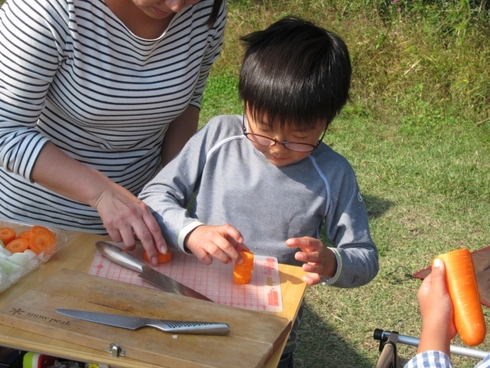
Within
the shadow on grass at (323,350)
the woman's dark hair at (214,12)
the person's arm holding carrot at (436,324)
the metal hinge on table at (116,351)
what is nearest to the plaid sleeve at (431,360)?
the person's arm holding carrot at (436,324)

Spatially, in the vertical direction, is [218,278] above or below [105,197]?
below

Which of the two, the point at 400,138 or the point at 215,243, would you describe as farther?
the point at 400,138

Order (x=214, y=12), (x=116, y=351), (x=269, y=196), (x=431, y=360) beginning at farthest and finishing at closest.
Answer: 1. (x=214, y=12)
2. (x=269, y=196)
3. (x=431, y=360)
4. (x=116, y=351)

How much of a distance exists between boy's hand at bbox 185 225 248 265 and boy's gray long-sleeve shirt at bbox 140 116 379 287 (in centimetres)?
17

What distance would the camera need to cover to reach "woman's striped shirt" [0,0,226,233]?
6.02 ft

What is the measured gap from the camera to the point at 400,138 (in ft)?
17.7

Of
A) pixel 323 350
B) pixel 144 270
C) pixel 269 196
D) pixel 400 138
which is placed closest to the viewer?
pixel 144 270

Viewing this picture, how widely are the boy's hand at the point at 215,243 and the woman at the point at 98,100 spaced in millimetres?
94

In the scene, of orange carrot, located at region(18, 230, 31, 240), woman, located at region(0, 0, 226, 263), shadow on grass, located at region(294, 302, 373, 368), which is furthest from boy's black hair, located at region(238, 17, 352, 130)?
shadow on grass, located at region(294, 302, 373, 368)

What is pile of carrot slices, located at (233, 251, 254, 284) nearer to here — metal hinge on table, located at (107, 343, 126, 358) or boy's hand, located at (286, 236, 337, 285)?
boy's hand, located at (286, 236, 337, 285)

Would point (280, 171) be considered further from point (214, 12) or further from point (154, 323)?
point (154, 323)

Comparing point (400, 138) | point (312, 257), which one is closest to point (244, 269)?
point (312, 257)

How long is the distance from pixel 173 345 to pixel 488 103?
5054 millimetres

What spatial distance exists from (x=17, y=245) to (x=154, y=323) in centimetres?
53
